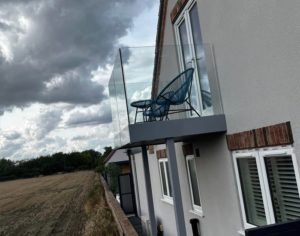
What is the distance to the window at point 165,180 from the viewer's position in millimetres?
10258

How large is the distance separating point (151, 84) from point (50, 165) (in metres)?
104

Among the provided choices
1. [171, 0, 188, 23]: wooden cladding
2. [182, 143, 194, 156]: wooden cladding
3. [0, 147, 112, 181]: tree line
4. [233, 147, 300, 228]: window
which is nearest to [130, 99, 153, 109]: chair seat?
[182, 143, 194, 156]: wooden cladding

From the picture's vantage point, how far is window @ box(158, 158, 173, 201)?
10.3 metres

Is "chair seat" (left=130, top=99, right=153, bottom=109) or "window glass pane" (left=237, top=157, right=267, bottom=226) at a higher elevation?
"chair seat" (left=130, top=99, right=153, bottom=109)

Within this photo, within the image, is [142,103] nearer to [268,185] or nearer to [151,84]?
[151,84]

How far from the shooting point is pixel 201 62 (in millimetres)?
6664

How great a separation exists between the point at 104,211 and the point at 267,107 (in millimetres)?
11318

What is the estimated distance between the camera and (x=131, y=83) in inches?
253

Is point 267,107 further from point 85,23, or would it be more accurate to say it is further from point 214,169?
point 85,23

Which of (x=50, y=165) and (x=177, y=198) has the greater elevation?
(x=50, y=165)

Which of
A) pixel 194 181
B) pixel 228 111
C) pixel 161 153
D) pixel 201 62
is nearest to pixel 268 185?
pixel 228 111

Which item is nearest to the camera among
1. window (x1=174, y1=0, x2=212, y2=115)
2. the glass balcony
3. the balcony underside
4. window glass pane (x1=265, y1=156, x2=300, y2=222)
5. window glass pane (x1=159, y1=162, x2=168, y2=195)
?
window glass pane (x1=265, y1=156, x2=300, y2=222)

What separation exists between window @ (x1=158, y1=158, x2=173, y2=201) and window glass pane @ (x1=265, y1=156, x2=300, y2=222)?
548 cm

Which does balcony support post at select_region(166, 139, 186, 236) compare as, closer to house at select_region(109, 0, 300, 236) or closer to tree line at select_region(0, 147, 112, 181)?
house at select_region(109, 0, 300, 236)
